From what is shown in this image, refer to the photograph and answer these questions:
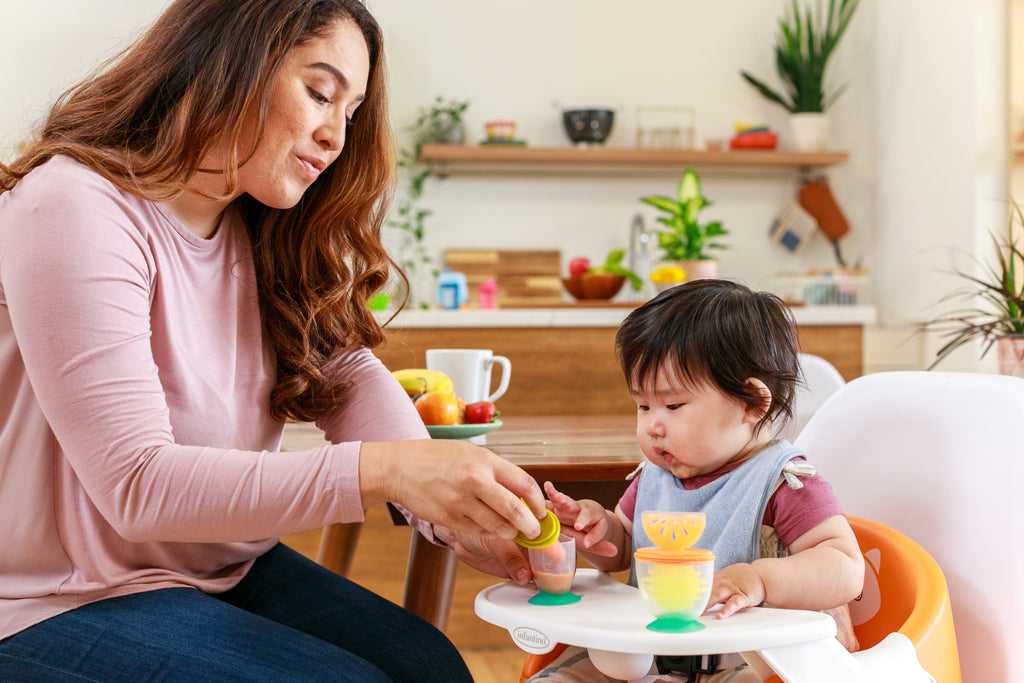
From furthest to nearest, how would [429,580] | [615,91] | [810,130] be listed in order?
[615,91]
[810,130]
[429,580]

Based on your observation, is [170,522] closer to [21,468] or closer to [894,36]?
[21,468]

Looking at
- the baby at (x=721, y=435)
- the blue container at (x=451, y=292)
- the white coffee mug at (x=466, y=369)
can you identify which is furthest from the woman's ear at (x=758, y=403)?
the blue container at (x=451, y=292)

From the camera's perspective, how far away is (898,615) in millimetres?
1045

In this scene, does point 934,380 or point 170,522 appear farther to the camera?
point 934,380

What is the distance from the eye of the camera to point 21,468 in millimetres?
1009

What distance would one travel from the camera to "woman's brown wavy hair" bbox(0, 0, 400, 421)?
3.51 ft

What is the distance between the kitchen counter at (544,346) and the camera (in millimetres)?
3266

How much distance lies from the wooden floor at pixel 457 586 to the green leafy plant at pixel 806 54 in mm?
2514

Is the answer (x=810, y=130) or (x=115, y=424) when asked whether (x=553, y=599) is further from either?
(x=810, y=130)

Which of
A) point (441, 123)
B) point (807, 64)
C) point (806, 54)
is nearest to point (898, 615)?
point (441, 123)

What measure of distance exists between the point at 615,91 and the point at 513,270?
91 cm

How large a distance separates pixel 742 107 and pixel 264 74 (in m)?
3.51

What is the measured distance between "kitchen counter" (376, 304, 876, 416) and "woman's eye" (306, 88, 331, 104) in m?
2.08

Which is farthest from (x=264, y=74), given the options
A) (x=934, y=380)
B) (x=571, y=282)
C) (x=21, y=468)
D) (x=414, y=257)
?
(x=414, y=257)
